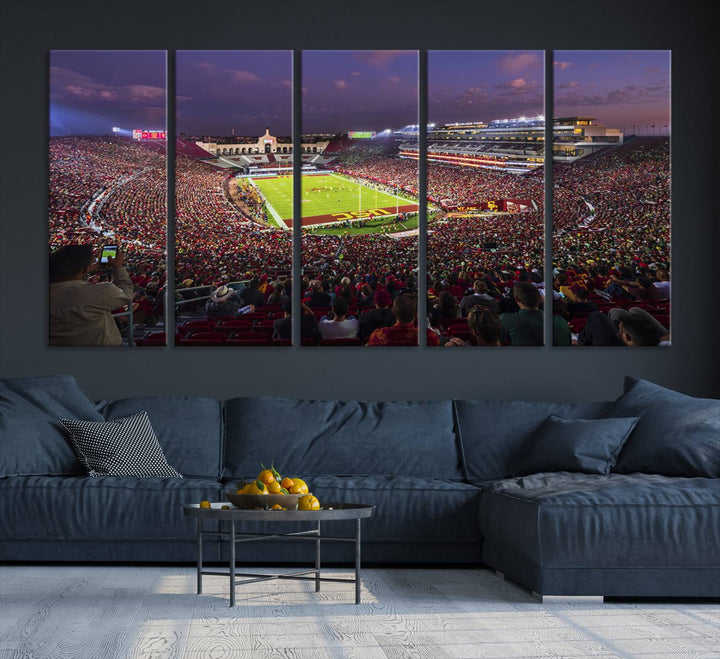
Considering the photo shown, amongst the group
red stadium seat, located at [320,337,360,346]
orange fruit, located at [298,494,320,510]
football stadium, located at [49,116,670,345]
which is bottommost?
orange fruit, located at [298,494,320,510]

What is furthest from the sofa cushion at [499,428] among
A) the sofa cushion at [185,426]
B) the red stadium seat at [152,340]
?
the red stadium seat at [152,340]

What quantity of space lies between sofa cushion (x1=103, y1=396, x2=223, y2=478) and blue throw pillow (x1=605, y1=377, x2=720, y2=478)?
2158 mm

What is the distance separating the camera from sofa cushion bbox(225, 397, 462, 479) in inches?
221

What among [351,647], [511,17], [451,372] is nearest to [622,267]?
[451,372]

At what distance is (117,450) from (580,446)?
236 cm

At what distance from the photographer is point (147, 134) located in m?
6.42

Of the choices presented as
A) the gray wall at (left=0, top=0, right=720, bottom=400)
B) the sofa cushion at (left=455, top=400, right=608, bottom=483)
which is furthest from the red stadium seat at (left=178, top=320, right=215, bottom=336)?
the sofa cushion at (left=455, top=400, right=608, bottom=483)

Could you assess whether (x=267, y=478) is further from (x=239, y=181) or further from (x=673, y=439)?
(x=239, y=181)

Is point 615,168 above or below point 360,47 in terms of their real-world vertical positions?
below

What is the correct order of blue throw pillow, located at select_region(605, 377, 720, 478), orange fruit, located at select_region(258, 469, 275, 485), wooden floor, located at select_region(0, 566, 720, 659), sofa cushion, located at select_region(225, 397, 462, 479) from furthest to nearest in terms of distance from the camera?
sofa cushion, located at select_region(225, 397, 462, 479)
blue throw pillow, located at select_region(605, 377, 720, 478)
orange fruit, located at select_region(258, 469, 275, 485)
wooden floor, located at select_region(0, 566, 720, 659)

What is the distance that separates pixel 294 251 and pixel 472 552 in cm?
234

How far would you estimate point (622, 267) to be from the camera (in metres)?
6.46

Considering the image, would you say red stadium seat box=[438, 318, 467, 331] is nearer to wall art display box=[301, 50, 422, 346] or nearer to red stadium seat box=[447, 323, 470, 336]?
red stadium seat box=[447, 323, 470, 336]

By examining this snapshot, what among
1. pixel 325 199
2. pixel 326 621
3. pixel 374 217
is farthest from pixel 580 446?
pixel 325 199
